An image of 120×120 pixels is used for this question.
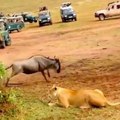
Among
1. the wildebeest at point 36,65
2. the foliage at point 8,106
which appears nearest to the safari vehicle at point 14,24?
the wildebeest at point 36,65

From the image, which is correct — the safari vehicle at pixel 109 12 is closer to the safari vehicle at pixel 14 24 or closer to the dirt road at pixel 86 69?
the safari vehicle at pixel 14 24

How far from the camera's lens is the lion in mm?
11633

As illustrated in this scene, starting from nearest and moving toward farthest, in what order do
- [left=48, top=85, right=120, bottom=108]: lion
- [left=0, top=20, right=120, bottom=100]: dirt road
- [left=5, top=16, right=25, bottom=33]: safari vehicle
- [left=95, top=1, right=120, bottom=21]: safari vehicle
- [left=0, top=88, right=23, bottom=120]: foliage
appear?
[left=0, top=88, right=23, bottom=120]: foliage, [left=48, top=85, right=120, bottom=108]: lion, [left=0, top=20, right=120, bottom=100]: dirt road, [left=5, top=16, right=25, bottom=33]: safari vehicle, [left=95, top=1, right=120, bottom=21]: safari vehicle

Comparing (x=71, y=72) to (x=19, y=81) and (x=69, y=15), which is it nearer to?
(x=19, y=81)

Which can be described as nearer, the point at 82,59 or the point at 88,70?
A: the point at 88,70

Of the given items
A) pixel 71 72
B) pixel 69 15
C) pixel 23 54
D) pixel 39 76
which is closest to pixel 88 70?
pixel 71 72

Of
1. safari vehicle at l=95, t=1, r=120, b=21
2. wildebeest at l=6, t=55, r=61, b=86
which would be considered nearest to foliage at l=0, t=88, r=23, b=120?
wildebeest at l=6, t=55, r=61, b=86

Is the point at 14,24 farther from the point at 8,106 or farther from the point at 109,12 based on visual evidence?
the point at 8,106

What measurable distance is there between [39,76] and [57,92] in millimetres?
6496

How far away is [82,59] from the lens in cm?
2198

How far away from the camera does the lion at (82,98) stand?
11633mm

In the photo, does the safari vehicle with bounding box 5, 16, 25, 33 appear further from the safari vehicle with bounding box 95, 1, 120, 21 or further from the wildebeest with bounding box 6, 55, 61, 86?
the wildebeest with bounding box 6, 55, 61, 86

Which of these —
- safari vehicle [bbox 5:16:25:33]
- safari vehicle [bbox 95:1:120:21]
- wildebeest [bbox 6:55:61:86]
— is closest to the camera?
wildebeest [bbox 6:55:61:86]

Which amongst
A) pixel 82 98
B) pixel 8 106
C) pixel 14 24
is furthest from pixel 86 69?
pixel 14 24
